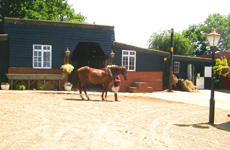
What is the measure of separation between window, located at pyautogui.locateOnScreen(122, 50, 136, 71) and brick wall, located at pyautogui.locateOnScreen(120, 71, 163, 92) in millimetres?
551

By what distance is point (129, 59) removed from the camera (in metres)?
19.7

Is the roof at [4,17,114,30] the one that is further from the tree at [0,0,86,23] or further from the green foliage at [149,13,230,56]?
the green foliage at [149,13,230,56]

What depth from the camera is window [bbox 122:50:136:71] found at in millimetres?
19500

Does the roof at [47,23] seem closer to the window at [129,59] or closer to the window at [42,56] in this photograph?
the window at [42,56]

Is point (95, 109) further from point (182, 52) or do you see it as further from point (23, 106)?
point (182, 52)

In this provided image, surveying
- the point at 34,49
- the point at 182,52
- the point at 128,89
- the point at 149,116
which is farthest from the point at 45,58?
the point at 182,52

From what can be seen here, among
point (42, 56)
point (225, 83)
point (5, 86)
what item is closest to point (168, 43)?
point (225, 83)

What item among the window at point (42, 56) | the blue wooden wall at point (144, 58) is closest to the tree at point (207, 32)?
the blue wooden wall at point (144, 58)

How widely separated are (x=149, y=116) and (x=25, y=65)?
10.6 metres

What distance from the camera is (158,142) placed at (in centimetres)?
607

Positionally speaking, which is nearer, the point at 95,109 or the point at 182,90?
the point at 95,109

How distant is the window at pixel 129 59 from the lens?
19500 mm

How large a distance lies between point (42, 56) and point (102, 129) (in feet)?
37.5

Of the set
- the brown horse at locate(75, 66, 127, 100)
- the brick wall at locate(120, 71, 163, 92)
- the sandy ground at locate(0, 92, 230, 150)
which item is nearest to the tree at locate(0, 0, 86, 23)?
the brick wall at locate(120, 71, 163, 92)
